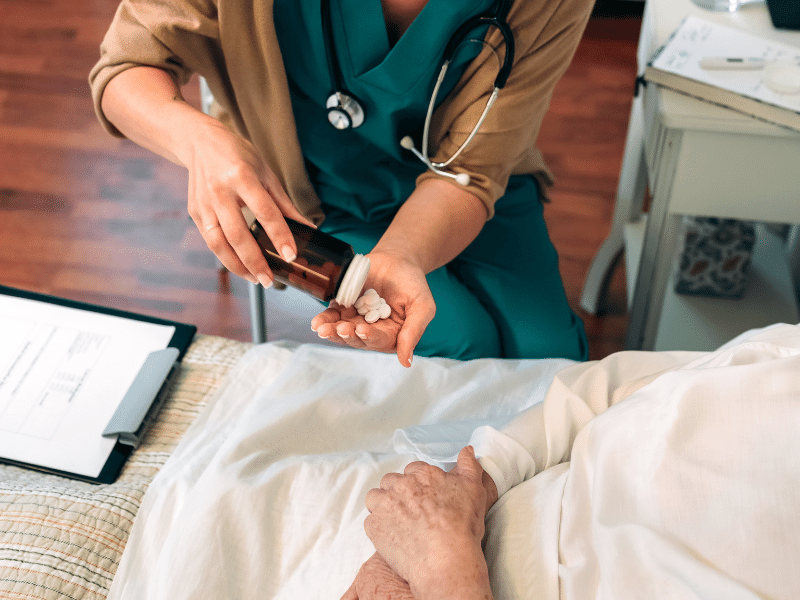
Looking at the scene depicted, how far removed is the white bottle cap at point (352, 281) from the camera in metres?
0.77

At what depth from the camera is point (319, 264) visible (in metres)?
0.77

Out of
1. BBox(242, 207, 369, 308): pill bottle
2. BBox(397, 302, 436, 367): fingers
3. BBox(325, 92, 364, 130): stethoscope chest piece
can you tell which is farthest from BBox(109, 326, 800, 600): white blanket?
BBox(325, 92, 364, 130): stethoscope chest piece

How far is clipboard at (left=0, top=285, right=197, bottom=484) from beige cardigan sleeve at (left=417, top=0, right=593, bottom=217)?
0.45 meters

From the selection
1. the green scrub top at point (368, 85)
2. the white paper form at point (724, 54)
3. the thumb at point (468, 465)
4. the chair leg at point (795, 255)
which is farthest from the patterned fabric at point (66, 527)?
the chair leg at point (795, 255)

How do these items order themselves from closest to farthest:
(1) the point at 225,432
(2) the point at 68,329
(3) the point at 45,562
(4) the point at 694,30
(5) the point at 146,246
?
(3) the point at 45,562 → (1) the point at 225,432 → (2) the point at 68,329 → (4) the point at 694,30 → (5) the point at 146,246

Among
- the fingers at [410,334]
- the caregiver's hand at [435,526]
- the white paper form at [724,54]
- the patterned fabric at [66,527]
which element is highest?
the white paper form at [724,54]

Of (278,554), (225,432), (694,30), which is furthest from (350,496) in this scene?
(694,30)

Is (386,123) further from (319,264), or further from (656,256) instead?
(656,256)

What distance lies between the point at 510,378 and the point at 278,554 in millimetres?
403

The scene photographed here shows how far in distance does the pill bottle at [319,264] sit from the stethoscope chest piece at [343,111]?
0.32 metres

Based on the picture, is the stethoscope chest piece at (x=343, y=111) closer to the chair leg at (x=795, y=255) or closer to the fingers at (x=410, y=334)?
the fingers at (x=410, y=334)

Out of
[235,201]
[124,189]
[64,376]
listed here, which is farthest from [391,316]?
[124,189]

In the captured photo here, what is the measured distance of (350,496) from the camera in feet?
2.76

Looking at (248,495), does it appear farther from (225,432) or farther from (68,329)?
(68,329)
